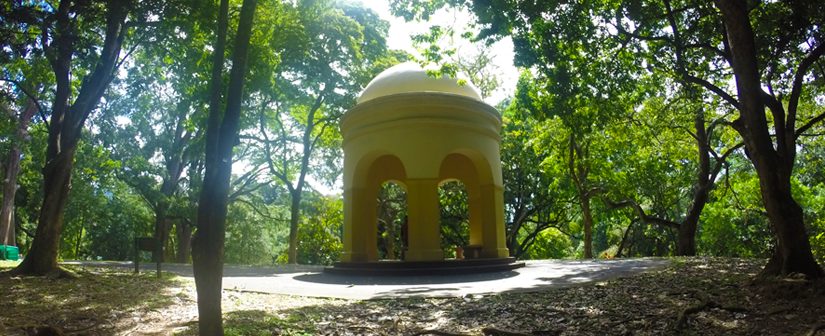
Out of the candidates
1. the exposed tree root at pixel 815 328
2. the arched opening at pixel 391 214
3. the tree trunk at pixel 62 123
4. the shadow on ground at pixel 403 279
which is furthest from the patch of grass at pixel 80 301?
the arched opening at pixel 391 214

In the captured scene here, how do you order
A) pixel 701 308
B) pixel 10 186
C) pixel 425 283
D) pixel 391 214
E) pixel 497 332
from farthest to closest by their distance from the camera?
pixel 391 214 < pixel 10 186 < pixel 425 283 < pixel 701 308 < pixel 497 332

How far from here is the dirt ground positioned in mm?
5730

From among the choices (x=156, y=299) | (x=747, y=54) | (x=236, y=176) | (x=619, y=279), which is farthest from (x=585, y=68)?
(x=236, y=176)

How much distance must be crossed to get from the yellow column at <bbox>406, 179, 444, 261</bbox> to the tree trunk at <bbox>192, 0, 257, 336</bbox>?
7.28 metres

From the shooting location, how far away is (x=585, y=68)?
10562 mm

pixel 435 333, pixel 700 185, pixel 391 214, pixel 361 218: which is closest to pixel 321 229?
pixel 391 214

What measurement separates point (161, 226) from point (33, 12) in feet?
48.8

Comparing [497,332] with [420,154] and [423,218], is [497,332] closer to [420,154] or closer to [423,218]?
[423,218]

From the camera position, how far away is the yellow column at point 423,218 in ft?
40.2

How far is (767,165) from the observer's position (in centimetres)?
723

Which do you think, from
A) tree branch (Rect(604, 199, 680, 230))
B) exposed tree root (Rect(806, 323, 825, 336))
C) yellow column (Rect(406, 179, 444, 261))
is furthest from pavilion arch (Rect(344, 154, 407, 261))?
tree branch (Rect(604, 199, 680, 230))

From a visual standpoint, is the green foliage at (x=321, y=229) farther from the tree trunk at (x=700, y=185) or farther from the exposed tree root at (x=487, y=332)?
the exposed tree root at (x=487, y=332)

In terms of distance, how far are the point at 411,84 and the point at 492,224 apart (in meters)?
4.27

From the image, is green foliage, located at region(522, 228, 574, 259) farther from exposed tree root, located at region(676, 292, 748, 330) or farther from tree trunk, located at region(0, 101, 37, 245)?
tree trunk, located at region(0, 101, 37, 245)
